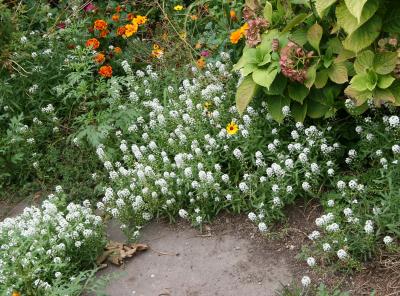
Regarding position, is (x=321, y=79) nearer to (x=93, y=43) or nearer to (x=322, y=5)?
(x=322, y=5)

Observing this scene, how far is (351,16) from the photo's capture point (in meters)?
4.03

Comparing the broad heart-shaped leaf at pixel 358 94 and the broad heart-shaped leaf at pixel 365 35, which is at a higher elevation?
the broad heart-shaped leaf at pixel 365 35

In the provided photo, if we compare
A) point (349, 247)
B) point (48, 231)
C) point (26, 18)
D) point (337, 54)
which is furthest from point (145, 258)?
point (26, 18)

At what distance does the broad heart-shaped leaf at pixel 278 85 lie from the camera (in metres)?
4.50

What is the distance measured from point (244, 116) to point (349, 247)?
1.31m

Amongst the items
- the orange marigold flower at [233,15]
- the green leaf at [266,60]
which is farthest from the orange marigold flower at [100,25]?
the green leaf at [266,60]

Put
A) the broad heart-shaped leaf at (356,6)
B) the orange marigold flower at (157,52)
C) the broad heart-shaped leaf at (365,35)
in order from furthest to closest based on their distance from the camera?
1. the orange marigold flower at (157,52)
2. the broad heart-shaped leaf at (365,35)
3. the broad heart-shaped leaf at (356,6)

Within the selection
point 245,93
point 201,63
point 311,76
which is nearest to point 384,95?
point 311,76

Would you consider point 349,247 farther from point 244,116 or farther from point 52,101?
point 52,101

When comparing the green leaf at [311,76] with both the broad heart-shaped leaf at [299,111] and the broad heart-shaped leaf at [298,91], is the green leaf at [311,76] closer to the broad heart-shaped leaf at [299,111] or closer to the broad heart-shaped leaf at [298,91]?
the broad heart-shaped leaf at [298,91]

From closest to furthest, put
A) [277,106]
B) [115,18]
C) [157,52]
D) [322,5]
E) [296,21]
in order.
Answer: [322,5]
[296,21]
[277,106]
[157,52]
[115,18]

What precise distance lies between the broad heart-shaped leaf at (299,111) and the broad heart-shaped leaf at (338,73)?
11.9 inches

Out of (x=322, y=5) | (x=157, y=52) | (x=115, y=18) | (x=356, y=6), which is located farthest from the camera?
(x=115, y=18)

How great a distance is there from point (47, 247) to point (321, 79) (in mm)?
2084
